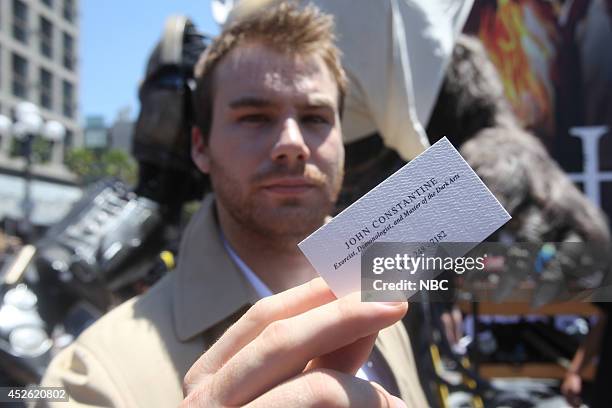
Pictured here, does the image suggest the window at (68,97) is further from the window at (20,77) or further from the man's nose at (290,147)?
the man's nose at (290,147)

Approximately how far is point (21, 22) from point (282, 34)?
10.6m

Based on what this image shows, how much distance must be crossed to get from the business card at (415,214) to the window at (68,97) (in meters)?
14.4

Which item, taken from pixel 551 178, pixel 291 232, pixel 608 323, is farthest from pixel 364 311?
pixel 608 323

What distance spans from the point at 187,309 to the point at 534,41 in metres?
2.88

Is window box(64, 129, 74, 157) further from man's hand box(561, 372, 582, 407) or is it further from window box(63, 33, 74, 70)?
man's hand box(561, 372, 582, 407)

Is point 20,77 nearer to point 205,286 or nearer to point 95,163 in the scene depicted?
point 95,163

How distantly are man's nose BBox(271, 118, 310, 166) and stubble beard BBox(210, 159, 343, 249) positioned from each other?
0.6 inches

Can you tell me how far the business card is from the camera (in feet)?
1.11

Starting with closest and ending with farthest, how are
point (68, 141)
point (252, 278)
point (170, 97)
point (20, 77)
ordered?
point (252, 278) < point (170, 97) < point (20, 77) < point (68, 141)

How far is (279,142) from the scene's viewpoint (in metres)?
0.51

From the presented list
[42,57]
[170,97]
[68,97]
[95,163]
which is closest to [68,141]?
[95,163]

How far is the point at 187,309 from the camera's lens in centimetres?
58

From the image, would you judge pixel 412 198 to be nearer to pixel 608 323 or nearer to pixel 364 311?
pixel 364 311

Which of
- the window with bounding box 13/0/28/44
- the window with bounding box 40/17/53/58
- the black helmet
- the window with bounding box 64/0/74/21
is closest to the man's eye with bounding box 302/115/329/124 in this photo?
the black helmet
